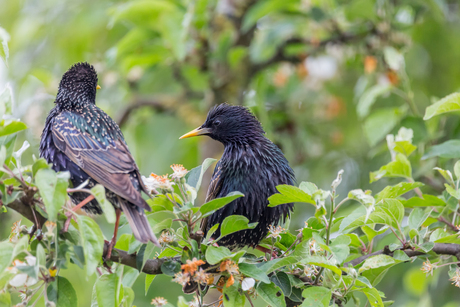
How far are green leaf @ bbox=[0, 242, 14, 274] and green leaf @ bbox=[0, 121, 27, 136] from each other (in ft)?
1.37

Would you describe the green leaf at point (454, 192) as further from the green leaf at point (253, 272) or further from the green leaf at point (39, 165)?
the green leaf at point (39, 165)

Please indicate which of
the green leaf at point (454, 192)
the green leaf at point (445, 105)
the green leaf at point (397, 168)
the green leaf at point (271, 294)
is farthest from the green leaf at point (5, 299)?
the green leaf at point (445, 105)

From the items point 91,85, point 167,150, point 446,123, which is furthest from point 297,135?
point 91,85

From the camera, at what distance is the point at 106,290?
216 centimetres

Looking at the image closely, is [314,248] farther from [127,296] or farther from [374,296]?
[127,296]

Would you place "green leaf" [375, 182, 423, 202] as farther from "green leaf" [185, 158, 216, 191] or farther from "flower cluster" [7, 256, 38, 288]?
"flower cluster" [7, 256, 38, 288]

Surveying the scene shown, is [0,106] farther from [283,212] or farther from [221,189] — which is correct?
[283,212]

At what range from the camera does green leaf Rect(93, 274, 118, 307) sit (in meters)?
2.13

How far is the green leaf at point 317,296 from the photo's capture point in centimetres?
214

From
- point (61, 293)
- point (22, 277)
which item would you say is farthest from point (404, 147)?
point (22, 277)

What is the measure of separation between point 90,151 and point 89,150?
0.01m

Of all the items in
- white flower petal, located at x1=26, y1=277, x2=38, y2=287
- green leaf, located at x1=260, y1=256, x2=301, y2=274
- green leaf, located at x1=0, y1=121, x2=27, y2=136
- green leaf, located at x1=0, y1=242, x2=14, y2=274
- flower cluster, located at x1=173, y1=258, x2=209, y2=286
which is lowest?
green leaf, located at x1=260, y1=256, x2=301, y2=274

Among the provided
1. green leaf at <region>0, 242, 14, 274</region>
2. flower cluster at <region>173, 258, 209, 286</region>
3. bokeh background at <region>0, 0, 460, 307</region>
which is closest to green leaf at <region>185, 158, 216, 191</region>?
flower cluster at <region>173, 258, 209, 286</region>

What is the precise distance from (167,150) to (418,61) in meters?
3.13
